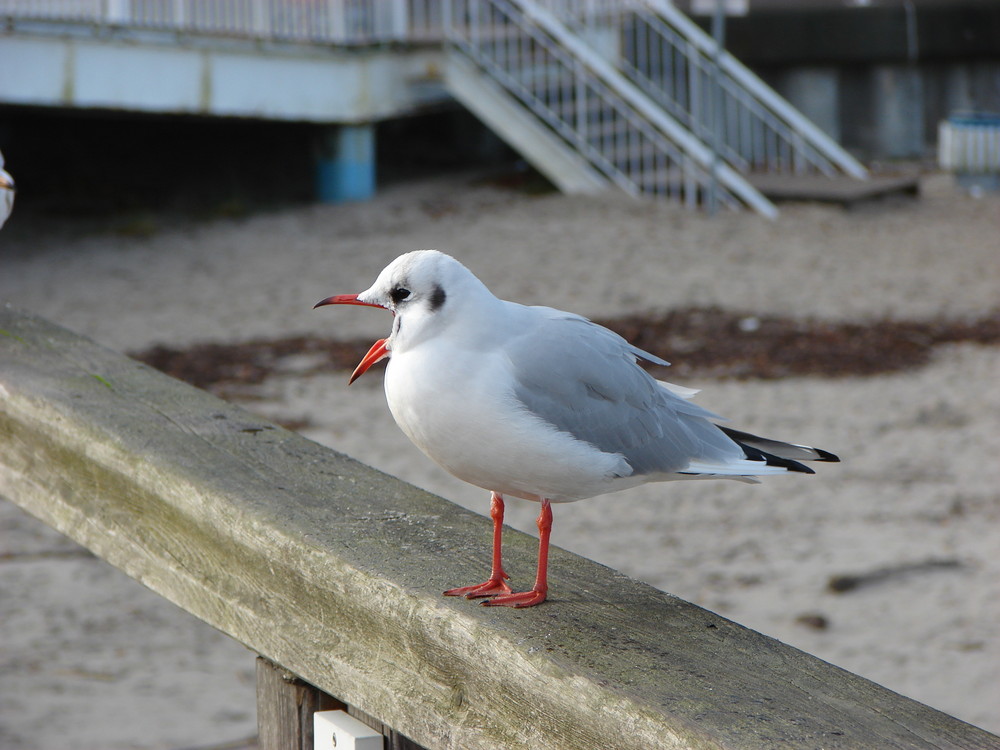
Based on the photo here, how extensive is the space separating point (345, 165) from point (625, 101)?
9.19ft

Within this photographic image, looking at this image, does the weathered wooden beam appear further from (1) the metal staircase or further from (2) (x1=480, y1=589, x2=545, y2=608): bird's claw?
(1) the metal staircase

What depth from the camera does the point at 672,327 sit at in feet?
26.4

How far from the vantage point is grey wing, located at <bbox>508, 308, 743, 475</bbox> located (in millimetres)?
1676

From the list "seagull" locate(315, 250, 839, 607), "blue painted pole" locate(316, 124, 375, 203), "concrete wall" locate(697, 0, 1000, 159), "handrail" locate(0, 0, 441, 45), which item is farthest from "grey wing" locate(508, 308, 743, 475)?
"concrete wall" locate(697, 0, 1000, 159)

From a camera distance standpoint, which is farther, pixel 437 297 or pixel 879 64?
pixel 879 64

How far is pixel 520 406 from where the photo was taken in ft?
5.31

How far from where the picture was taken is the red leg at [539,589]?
151cm

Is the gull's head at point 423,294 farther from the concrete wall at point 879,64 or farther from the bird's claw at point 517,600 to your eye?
the concrete wall at point 879,64

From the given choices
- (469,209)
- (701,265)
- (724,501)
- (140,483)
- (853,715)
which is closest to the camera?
(853,715)

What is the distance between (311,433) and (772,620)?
2790 mm

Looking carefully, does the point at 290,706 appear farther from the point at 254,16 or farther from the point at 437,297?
the point at 254,16

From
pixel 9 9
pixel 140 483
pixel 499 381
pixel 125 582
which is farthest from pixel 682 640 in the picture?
pixel 9 9

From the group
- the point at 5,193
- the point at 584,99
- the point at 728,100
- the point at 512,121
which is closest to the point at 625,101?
the point at 584,99

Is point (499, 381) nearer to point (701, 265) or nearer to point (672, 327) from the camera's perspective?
point (672, 327)
